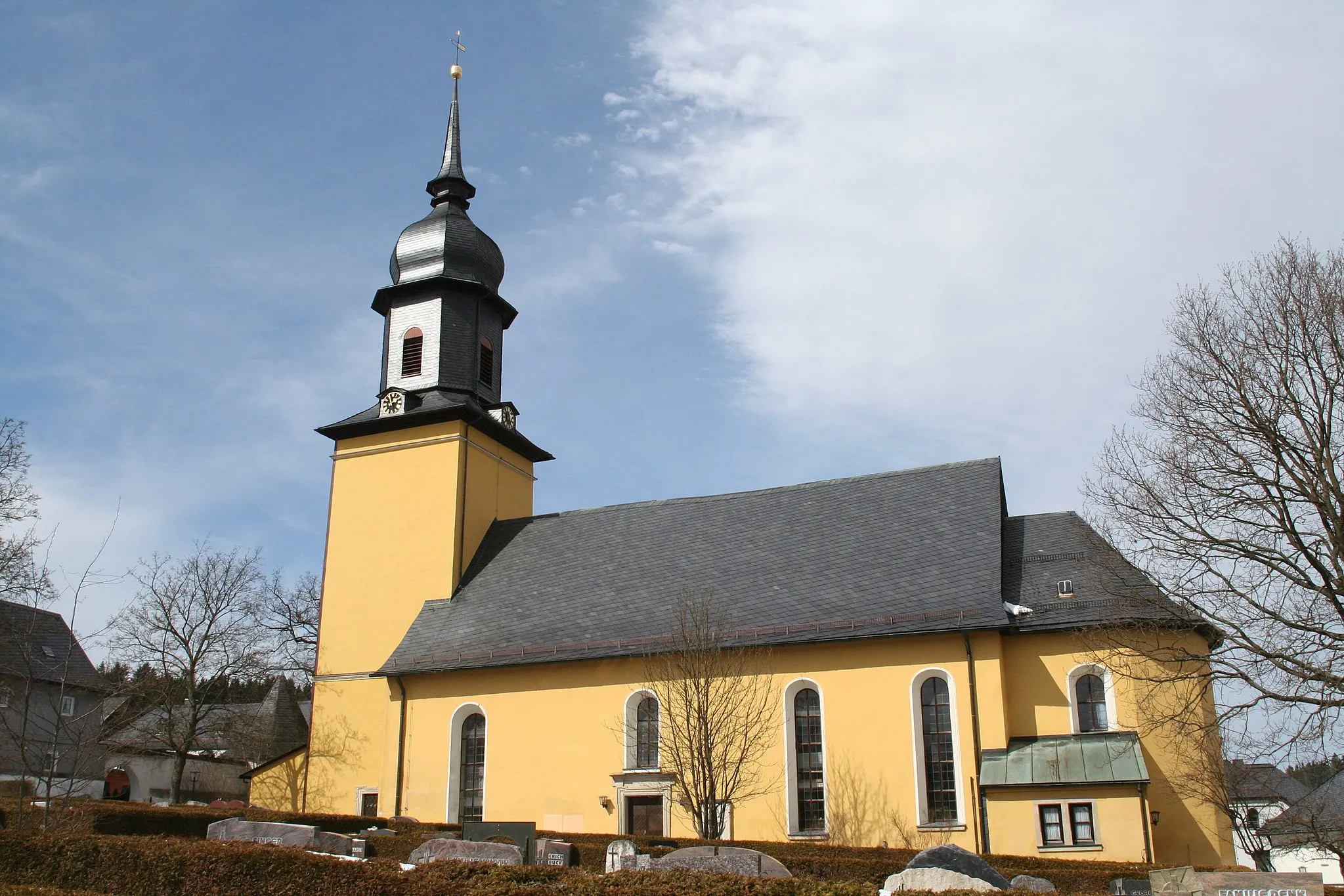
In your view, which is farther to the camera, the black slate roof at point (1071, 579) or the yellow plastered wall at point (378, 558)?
the yellow plastered wall at point (378, 558)

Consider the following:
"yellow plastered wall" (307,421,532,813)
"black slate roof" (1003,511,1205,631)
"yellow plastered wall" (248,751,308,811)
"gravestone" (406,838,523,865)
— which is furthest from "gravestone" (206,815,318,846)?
"black slate roof" (1003,511,1205,631)

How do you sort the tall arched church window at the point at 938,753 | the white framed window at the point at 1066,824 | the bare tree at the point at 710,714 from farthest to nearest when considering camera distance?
the tall arched church window at the point at 938,753 < the bare tree at the point at 710,714 < the white framed window at the point at 1066,824

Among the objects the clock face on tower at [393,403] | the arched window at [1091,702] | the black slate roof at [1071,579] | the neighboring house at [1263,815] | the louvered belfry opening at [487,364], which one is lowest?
the neighboring house at [1263,815]

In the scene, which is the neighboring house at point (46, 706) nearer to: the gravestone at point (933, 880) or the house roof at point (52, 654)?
the house roof at point (52, 654)

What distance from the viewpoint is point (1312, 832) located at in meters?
18.2

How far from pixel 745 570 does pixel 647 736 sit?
4.41 metres

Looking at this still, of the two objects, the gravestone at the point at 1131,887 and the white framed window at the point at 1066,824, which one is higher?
the white framed window at the point at 1066,824

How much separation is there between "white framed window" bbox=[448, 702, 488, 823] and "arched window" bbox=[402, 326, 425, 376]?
978cm

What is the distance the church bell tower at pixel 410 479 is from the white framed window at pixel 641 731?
6690mm

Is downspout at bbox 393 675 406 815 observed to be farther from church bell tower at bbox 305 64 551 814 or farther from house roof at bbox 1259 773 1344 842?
house roof at bbox 1259 773 1344 842

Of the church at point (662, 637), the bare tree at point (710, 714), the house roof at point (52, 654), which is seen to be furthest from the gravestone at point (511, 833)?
the house roof at point (52, 654)

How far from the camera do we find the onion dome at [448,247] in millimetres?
30578

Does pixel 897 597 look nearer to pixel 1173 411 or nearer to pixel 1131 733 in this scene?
pixel 1131 733

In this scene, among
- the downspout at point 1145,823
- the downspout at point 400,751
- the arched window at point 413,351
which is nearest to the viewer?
the downspout at point 1145,823
